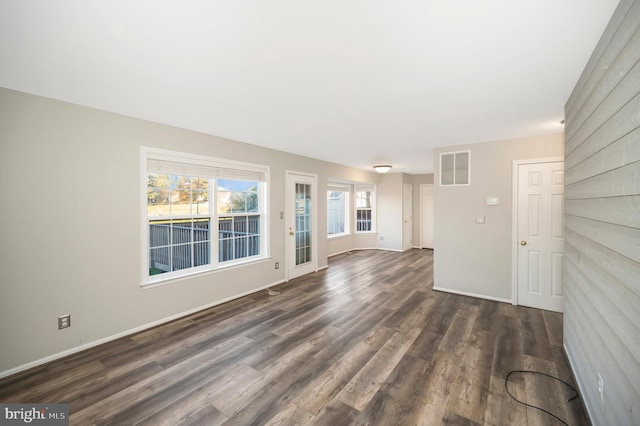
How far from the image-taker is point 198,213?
3.81 meters

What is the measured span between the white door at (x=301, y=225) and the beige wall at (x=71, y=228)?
84.0 inches

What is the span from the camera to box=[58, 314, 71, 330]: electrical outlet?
8.48 ft

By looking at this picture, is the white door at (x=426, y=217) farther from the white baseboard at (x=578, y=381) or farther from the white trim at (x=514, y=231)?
the white baseboard at (x=578, y=381)

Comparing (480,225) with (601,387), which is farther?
(480,225)

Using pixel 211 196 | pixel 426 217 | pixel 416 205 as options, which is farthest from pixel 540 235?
pixel 416 205

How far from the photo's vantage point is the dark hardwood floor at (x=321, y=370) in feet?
→ 6.26

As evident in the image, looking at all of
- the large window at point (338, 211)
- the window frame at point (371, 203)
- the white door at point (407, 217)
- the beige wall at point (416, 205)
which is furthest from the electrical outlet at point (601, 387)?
the beige wall at point (416, 205)

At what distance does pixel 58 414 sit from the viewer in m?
1.92

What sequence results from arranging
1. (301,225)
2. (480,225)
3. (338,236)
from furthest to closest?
(338,236) < (301,225) < (480,225)

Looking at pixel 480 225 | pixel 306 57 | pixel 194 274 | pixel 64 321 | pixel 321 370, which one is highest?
pixel 306 57

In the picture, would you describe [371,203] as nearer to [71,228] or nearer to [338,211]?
[338,211]

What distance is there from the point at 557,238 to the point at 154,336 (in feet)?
17.2

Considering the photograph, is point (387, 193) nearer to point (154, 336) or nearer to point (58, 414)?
point (154, 336)

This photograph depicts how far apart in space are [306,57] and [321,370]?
2.55 m
